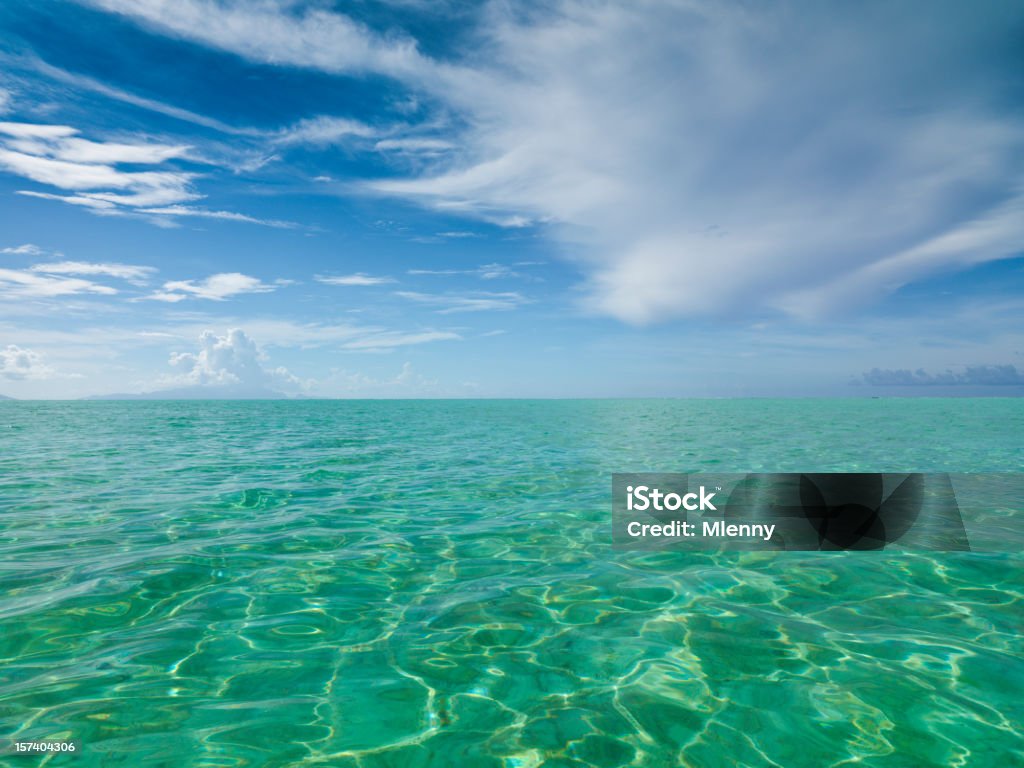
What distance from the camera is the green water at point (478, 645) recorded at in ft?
13.8

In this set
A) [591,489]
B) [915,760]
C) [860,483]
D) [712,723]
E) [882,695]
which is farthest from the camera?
[860,483]

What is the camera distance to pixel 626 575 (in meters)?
8.02

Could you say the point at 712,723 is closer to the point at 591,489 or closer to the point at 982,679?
the point at 982,679

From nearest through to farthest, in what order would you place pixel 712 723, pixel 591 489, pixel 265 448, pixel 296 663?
pixel 712 723 < pixel 296 663 < pixel 591 489 < pixel 265 448

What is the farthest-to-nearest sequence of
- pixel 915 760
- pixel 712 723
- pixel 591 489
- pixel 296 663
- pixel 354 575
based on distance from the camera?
1. pixel 591 489
2. pixel 354 575
3. pixel 296 663
4. pixel 712 723
5. pixel 915 760

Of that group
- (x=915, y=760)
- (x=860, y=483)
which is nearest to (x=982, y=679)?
(x=915, y=760)

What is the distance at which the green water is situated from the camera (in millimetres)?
A: 4195

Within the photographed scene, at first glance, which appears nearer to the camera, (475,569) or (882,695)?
(882,695)

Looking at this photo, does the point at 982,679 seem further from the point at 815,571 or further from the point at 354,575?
Answer: the point at 354,575

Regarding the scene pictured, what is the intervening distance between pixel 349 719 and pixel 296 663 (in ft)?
3.79

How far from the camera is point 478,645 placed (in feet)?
18.8

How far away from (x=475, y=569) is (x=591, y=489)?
7.36 meters

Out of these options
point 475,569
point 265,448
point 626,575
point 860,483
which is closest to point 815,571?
point 626,575

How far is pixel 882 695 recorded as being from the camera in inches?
189
